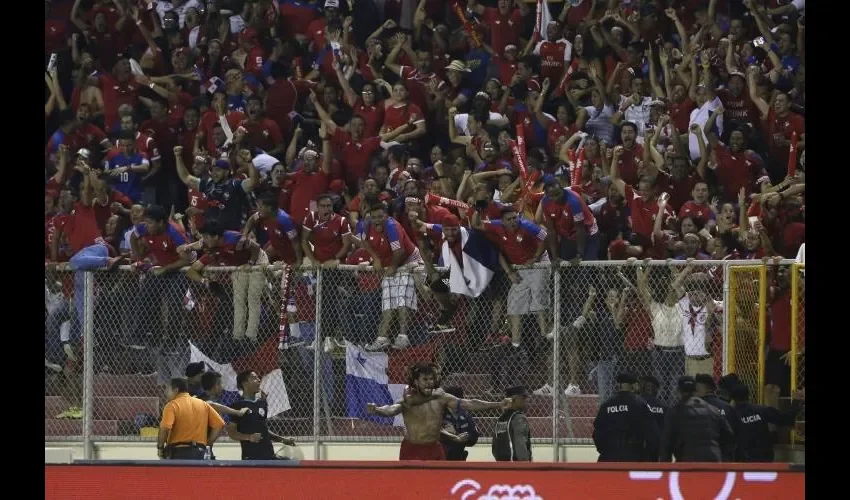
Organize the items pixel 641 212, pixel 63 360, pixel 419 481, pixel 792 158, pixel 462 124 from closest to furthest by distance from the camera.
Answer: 1. pixel 419 481
2. pixel 63 360
3. pixel 641 212
4. pixel 792 158
5. pixel 462 124

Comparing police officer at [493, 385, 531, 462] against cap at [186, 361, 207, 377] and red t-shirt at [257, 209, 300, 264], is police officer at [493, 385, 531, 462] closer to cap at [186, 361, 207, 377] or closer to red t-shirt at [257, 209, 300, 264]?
cap at [186, 361, 207, 377]

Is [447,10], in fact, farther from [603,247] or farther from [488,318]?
[488,318]

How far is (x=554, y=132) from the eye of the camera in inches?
619

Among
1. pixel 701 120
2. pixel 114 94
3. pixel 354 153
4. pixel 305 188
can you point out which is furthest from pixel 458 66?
pixel 114 94

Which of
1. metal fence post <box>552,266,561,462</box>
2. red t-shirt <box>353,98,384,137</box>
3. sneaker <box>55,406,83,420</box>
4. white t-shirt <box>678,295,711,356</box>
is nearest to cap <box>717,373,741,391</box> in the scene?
white t-shirt <box>678,295,711,356</box>

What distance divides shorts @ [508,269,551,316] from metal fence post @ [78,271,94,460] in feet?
11.7

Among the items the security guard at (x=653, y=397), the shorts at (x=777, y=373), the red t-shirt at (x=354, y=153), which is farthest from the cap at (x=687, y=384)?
the red t-shirt at (x=354, y=153)

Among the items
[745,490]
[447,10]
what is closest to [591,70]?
[447,10]

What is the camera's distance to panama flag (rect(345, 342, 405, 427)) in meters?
12.1

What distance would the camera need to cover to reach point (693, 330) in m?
11.6

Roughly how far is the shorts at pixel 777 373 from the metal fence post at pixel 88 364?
5.65 meters

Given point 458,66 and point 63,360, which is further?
point 458,66

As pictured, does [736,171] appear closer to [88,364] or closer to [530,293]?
[530,293]

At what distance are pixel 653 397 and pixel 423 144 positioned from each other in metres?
5.51
